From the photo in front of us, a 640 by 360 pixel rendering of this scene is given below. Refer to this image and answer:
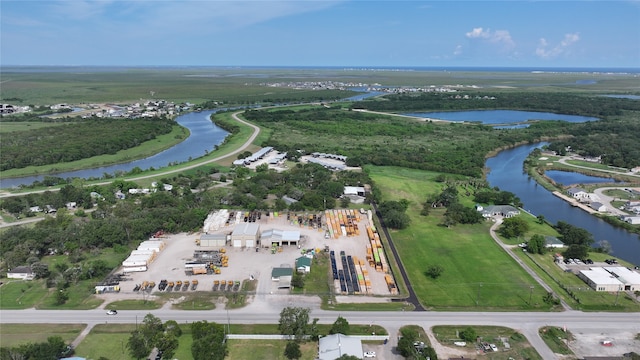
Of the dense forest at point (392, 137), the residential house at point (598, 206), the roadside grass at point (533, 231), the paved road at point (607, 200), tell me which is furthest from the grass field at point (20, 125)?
the paved road at point (607, 200)

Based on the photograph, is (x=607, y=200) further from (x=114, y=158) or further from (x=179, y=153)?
(x=114, y=158)

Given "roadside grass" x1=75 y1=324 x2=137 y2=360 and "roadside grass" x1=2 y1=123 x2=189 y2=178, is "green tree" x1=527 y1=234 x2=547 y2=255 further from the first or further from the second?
"roadside grass" x1=2 y1=123 x2=189 y2=178

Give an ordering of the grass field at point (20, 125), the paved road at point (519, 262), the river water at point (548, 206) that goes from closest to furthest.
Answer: the paved road at point (519, 262) → the river water at point (548, 206) → the grass field at point (20, 125)

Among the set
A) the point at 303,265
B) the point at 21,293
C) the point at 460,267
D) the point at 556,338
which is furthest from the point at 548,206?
the point at 21,293

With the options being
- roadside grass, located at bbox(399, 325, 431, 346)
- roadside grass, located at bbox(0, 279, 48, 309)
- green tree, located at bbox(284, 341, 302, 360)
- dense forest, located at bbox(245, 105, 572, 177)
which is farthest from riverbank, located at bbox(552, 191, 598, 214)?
roadside grass, located at bbox(0, 279, 48, 309)

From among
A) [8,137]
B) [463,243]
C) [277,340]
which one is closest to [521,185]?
[463,243]

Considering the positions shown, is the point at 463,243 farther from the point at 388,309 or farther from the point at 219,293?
the point at 219,293

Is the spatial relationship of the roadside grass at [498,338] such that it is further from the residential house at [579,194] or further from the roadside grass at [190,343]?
the residential house at [579,194]
